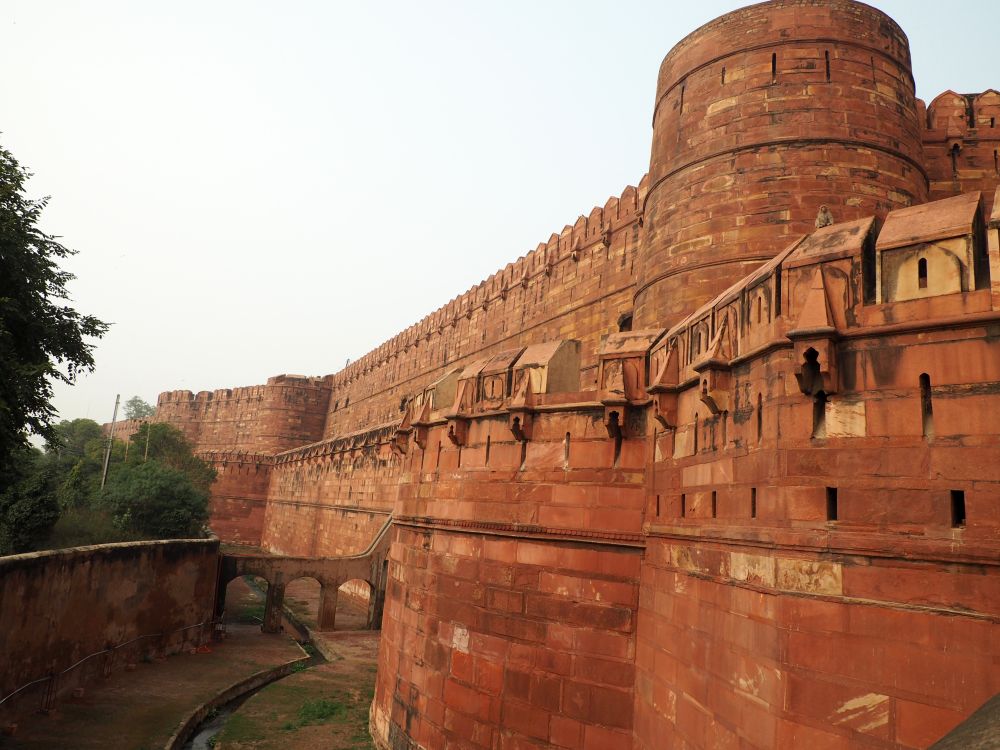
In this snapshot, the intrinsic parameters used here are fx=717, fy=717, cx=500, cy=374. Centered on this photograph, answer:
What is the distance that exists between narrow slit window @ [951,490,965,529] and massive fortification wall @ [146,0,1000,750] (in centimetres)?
1

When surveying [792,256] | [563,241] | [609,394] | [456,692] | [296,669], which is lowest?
[296,669]

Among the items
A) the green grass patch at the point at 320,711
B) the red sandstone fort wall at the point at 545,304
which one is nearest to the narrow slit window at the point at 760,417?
the red sandstone fort wall at the point at 545,304

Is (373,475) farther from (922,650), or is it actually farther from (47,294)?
(922,650)

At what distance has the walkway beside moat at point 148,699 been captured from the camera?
10.0 meters

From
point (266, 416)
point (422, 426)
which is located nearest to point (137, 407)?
point (266, 416)

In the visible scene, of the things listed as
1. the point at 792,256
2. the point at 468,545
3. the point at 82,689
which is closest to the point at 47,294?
the point at 82,689

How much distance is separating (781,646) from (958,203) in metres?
3.02

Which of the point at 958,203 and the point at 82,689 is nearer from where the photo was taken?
the point at 958,203

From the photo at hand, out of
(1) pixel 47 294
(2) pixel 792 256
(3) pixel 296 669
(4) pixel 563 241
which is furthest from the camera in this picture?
(4) pixel 563 241

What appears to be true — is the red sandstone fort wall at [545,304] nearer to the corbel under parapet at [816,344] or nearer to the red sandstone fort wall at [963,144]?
Result: the red sandstone fort wall at [963,144]

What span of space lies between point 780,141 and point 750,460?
17.4 feet

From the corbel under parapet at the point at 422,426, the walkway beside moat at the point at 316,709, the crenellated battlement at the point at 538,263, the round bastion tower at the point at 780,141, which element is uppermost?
the crenellated battlement at the point at 538,263

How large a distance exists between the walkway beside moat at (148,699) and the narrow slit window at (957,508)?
10.4 meters

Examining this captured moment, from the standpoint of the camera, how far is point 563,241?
1894 cm
